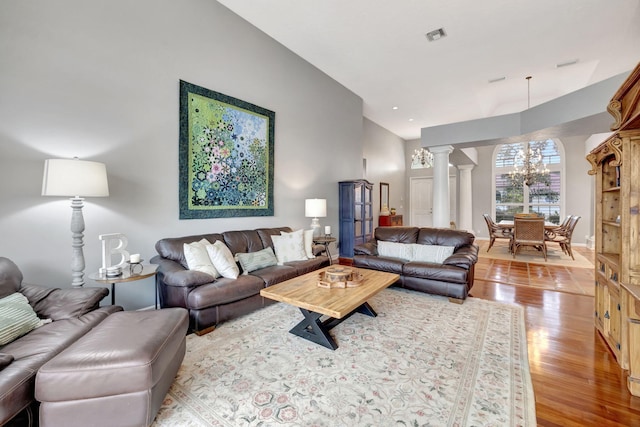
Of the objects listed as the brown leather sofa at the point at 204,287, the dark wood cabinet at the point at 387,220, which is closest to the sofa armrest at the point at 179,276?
the brown leather sofa at the point at 204,287

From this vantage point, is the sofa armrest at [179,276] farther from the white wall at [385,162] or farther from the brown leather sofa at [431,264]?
the white wall at [385,162]

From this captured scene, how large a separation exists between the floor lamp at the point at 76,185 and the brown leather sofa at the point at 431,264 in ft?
10.3

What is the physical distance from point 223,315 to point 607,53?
6733 mm

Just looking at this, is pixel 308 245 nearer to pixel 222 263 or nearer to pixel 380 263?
pixel 380 263

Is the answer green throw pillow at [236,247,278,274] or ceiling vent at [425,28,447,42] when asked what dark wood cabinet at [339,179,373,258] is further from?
ceiling vent at [425,28,447,42]

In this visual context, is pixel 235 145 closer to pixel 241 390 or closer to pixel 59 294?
pixel 59 294

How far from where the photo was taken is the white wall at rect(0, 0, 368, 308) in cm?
227

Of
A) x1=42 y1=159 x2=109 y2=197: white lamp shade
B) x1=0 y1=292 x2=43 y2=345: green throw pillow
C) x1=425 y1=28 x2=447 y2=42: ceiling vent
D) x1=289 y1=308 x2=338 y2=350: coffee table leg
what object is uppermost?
x1=425 y1=28 x2=447 y2=42: ceiling vent

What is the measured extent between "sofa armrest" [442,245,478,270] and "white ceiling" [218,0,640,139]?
309 centimetres

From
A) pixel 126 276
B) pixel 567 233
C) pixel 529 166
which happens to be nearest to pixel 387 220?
pixel 529 166

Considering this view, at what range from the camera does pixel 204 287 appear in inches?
102

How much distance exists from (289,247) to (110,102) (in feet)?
8.16

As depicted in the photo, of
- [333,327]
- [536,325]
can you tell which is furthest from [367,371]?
[536,325]

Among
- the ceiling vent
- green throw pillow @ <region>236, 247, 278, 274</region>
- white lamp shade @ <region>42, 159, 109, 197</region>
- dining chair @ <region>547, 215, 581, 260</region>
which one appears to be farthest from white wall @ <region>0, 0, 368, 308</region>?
dining chair @ <region>547, 215, 581, 260</region>
